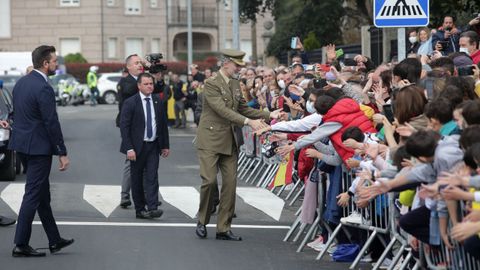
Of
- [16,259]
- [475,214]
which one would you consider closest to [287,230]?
[16,259]

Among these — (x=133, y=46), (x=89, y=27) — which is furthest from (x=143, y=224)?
(x=133, y=46)

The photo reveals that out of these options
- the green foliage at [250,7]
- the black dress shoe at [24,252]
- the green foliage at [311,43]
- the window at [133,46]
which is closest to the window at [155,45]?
the window at [133,46]

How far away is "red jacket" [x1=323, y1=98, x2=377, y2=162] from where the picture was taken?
11.7m

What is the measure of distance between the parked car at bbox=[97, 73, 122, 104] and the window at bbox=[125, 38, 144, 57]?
56.7 feet

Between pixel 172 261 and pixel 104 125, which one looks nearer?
pixel 172 261

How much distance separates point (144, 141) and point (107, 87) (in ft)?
164

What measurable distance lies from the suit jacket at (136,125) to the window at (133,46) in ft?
221

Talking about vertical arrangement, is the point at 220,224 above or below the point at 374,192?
below

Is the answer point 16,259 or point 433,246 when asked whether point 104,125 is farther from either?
point 433,246

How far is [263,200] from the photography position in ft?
56.1

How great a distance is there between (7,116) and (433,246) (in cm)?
1257

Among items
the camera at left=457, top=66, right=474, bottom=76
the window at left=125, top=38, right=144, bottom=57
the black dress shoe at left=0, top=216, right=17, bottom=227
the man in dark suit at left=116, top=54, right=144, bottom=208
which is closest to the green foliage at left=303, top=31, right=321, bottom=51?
the man in dark suit at left=116, top=54, right=144, bottom=208

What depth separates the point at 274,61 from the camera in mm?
50469

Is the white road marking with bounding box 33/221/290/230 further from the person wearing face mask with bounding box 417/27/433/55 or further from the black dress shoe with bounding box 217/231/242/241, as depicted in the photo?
the person wearing face mask with bounding box 417/27/433/55
